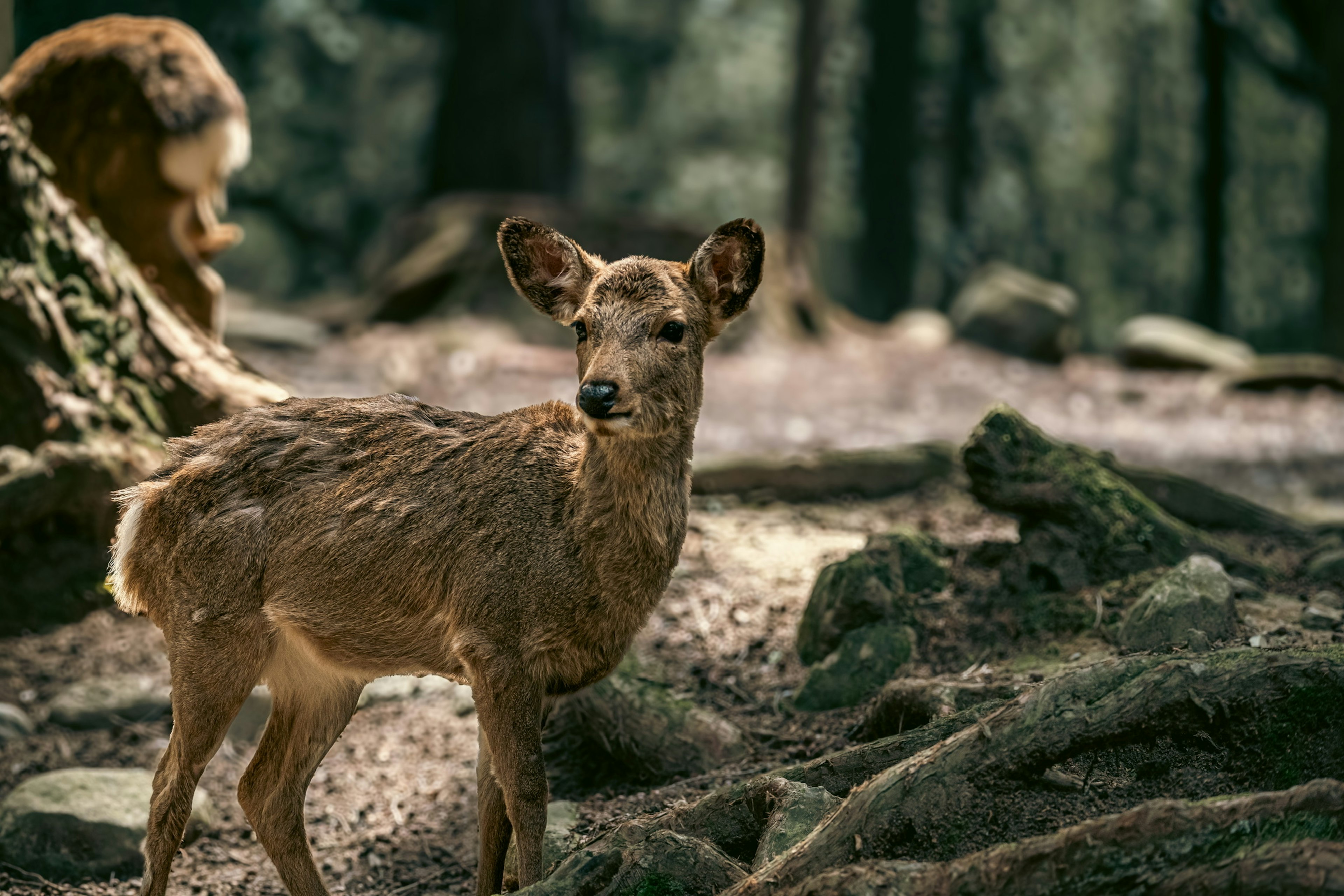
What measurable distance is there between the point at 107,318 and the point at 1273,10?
19.4 meters

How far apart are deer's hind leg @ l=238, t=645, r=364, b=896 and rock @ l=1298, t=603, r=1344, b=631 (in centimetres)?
390

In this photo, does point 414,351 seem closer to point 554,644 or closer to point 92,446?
point 92,446

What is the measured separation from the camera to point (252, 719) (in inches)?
250

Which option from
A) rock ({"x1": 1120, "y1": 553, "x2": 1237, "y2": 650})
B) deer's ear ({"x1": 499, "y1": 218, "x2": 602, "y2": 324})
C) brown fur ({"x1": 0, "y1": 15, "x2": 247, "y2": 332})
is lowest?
rock ({"x1": 1120, "y1": 553, "x2": 1237, "y2": 650})

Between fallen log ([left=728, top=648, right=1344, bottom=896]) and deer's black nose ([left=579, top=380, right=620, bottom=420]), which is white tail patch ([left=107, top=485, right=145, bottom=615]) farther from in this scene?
fallen log ([left=728, top=648, right=1344, bottom=896])

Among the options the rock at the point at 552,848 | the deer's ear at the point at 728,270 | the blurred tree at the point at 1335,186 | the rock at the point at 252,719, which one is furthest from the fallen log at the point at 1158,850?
the blurred tree at the point at 1335,186

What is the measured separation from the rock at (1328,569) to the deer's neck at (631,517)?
3788 millimetres

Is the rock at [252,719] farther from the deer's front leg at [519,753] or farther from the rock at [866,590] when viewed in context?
the rock at [866,590]

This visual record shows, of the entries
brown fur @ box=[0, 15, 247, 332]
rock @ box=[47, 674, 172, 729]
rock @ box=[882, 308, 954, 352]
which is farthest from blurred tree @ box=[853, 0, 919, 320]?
rock @ box=[47, 674, 172, 729]

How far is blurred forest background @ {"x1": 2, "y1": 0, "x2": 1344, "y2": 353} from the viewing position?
2014cm

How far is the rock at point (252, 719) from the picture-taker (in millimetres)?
6324

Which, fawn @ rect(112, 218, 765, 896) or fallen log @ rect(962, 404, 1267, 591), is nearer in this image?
fawn @ rect(112, 218, 765, 896)

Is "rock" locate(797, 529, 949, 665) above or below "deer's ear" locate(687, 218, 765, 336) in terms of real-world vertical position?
below

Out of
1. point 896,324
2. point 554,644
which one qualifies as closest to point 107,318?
point 554,644
